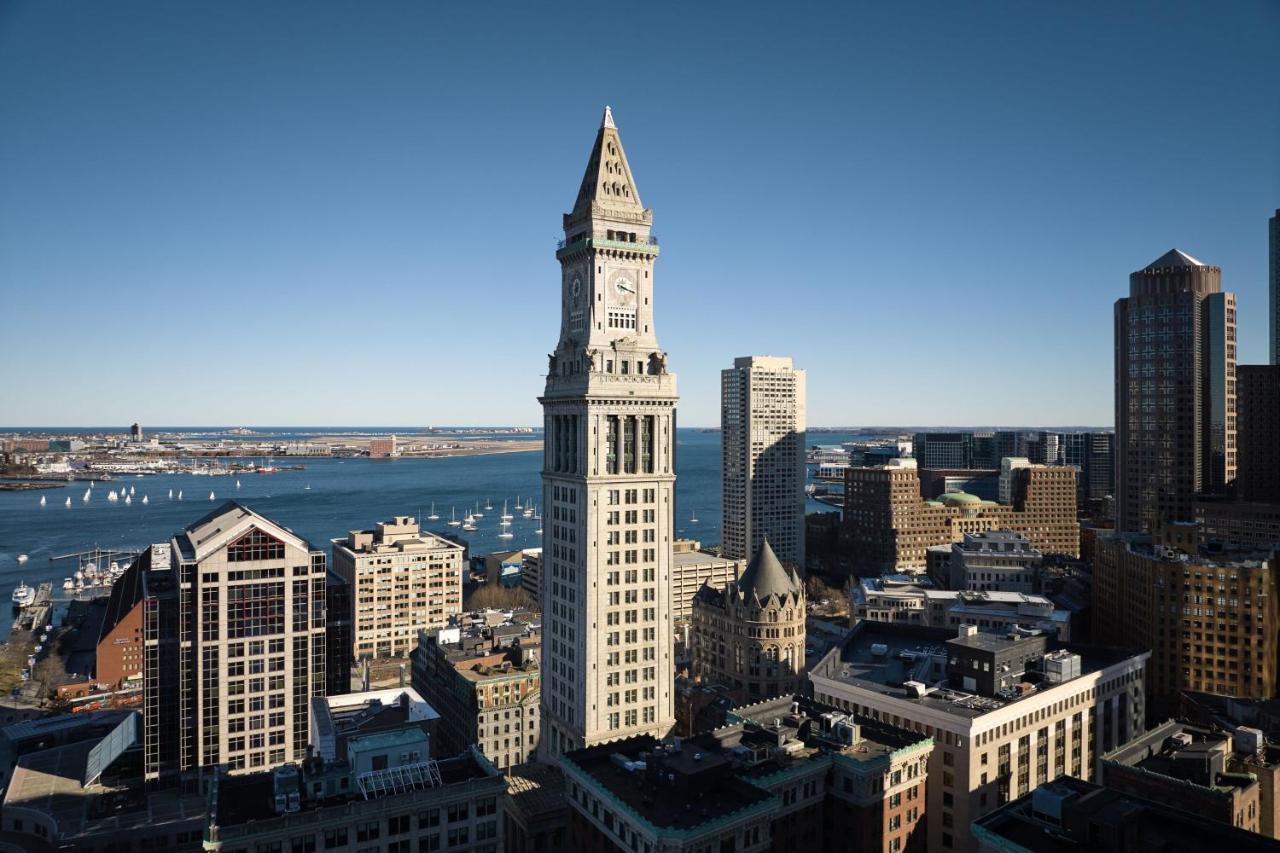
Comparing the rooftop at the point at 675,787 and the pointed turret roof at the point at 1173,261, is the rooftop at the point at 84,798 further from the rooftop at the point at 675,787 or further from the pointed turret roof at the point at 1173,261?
the pointed turret roof at the point at 1173,261

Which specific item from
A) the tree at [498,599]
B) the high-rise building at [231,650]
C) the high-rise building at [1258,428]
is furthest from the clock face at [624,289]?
the high-rise building at [1258,428]

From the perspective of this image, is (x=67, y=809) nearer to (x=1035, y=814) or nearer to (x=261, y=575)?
(x=261, y=575)

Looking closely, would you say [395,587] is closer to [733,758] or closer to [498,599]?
[498,599]

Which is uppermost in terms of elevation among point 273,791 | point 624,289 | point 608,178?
point 608,178

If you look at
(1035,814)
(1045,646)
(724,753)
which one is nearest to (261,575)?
(724,753)

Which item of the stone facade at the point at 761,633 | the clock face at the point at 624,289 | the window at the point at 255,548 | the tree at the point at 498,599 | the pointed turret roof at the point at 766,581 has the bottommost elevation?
the tree at the point at 498,599

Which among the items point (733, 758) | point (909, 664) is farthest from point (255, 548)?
point (909, 664)
